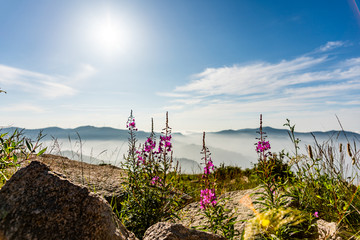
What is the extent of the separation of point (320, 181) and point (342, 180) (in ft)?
1.22

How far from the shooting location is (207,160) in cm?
354

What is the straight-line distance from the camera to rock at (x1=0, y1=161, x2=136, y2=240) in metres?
1.65

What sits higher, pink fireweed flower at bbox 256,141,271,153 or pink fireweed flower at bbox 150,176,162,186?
pink fireweed flower at bbox 256,141,271,153

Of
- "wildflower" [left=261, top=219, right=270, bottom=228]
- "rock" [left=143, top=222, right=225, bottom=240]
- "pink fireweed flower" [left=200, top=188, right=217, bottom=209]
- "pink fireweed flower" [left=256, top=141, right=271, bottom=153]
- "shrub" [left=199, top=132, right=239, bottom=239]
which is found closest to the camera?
"rock" [left=143, top=222, right=225, bottom=240]

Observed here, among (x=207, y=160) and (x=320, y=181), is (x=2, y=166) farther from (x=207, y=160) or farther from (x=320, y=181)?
(x=320, y=181)

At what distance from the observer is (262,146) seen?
3.55 meters

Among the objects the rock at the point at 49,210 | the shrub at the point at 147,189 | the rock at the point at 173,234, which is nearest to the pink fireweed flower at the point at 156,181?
the shrub at the point at 147,189

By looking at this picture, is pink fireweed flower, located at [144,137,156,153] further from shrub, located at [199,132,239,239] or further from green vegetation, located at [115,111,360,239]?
shrub, located at [199,132,239,239]

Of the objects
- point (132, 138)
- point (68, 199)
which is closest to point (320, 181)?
point (132, 138)

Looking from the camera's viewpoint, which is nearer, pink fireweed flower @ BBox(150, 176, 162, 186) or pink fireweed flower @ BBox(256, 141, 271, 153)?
pink fireweed flower @ BBox(256, 141, 271, 153)

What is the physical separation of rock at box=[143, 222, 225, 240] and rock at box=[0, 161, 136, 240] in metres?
0.39

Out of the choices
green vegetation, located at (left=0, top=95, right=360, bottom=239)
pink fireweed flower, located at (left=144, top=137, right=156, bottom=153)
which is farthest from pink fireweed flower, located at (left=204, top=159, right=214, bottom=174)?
pink fireweed flower, located at (left=144, top=137, right=156, bottom=153)

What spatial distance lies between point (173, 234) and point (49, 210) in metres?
1.09

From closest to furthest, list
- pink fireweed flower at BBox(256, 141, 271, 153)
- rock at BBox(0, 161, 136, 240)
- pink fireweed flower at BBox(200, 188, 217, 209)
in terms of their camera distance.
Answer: rock at BBox(0, 161, 136, 240) → pink fireweed flower at BBox(200, 188, 217, 209) → pink fireweed flower at BBox(256, 141, 271, 153)
